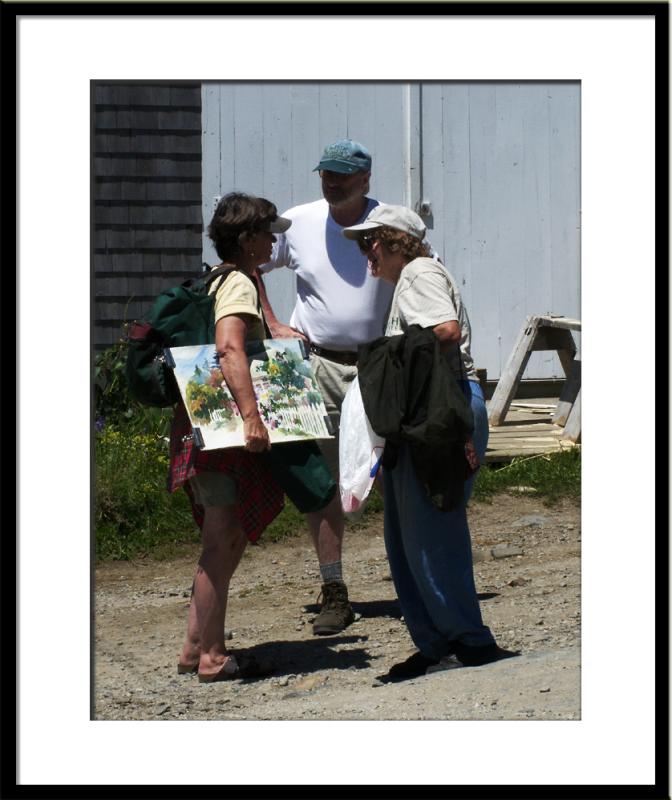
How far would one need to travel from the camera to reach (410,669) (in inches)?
180

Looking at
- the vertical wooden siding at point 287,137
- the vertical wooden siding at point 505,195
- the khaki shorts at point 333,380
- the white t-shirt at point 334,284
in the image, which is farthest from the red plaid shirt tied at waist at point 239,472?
the vertical wooden siding at point 505,195

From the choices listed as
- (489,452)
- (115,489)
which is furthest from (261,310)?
(489,452)

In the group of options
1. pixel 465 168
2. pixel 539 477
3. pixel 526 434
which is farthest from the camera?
pixel 465 168

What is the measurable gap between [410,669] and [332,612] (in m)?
0.89

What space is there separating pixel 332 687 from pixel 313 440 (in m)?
0.88

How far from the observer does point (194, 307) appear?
4426mm

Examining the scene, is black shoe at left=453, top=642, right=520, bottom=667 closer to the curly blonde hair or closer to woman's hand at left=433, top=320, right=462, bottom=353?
woman's hand at left=433, top=320, right=462, bottom=353

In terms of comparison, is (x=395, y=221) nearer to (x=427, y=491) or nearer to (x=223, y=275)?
(x=223, y=275)

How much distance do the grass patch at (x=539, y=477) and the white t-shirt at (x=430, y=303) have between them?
3591mm

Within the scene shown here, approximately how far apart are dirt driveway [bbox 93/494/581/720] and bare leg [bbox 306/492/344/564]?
34 cm

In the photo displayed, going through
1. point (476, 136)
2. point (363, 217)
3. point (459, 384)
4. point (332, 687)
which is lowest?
point (332, 687)

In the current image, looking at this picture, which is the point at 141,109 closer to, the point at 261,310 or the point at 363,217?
the point at 363,217

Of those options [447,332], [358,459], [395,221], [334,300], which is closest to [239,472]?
[358,459]

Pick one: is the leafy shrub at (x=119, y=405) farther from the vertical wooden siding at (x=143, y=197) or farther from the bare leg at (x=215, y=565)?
the bare leg at (x=215, y=565)
